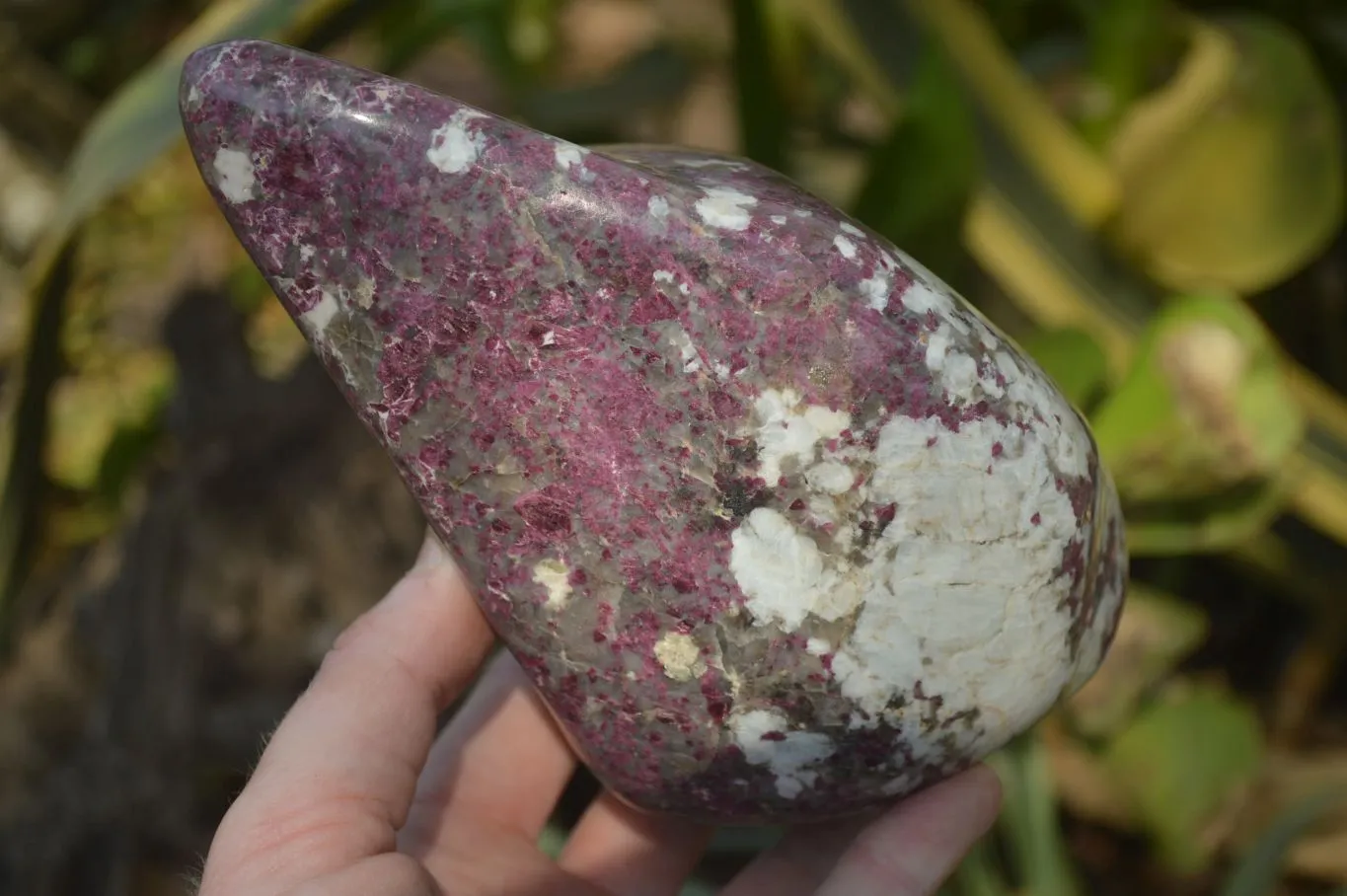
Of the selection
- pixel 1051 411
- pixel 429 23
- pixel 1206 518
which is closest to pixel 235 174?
pixel 1051 411

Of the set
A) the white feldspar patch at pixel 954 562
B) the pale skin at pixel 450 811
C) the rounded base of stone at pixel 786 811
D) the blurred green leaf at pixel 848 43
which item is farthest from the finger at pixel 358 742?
the blurred green leaf at pixel 848 43

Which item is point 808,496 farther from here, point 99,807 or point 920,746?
point 99,807

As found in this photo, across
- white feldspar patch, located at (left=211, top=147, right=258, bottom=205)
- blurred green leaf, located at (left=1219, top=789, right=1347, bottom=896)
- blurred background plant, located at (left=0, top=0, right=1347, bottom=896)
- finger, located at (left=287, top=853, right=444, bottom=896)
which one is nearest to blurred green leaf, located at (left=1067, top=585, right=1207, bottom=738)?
blurred background plant, located at (left=0, top=0, right=1347, bottom=896)

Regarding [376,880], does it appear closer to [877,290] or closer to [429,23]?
[877,290]

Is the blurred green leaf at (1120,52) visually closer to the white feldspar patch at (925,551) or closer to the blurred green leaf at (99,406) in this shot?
the white feldspar patch at (925,551)

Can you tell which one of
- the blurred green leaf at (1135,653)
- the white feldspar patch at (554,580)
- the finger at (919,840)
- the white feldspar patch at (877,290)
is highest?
the white feldspar patch at (877,290)

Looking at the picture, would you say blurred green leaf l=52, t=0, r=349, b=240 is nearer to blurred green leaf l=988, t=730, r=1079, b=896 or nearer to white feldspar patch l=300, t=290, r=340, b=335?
white feldspar patch l=300, t=290, r=340, b=335
